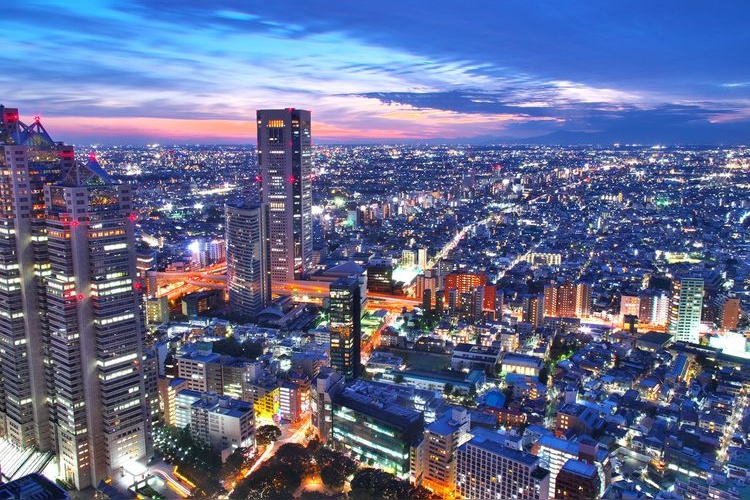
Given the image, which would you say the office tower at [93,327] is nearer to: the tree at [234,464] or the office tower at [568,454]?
the tree at [234,464]

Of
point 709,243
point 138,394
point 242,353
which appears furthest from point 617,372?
point 709,243

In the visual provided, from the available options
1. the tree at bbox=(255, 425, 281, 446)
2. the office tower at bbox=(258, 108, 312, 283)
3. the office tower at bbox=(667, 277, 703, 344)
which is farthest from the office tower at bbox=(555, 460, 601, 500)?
the office tower at bbox=(258, 108, 312, 283)

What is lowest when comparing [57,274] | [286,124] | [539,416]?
[539,416]

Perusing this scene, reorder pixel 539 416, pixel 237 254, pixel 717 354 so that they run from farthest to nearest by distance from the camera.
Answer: pixel 237 254
pixel 717 354
pixel 539 416

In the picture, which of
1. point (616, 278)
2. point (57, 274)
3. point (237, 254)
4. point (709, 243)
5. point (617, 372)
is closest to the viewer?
point (57, 274)

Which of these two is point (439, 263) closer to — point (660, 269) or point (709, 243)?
point (660, 269)

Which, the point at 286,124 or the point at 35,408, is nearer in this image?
the point at 35,408
